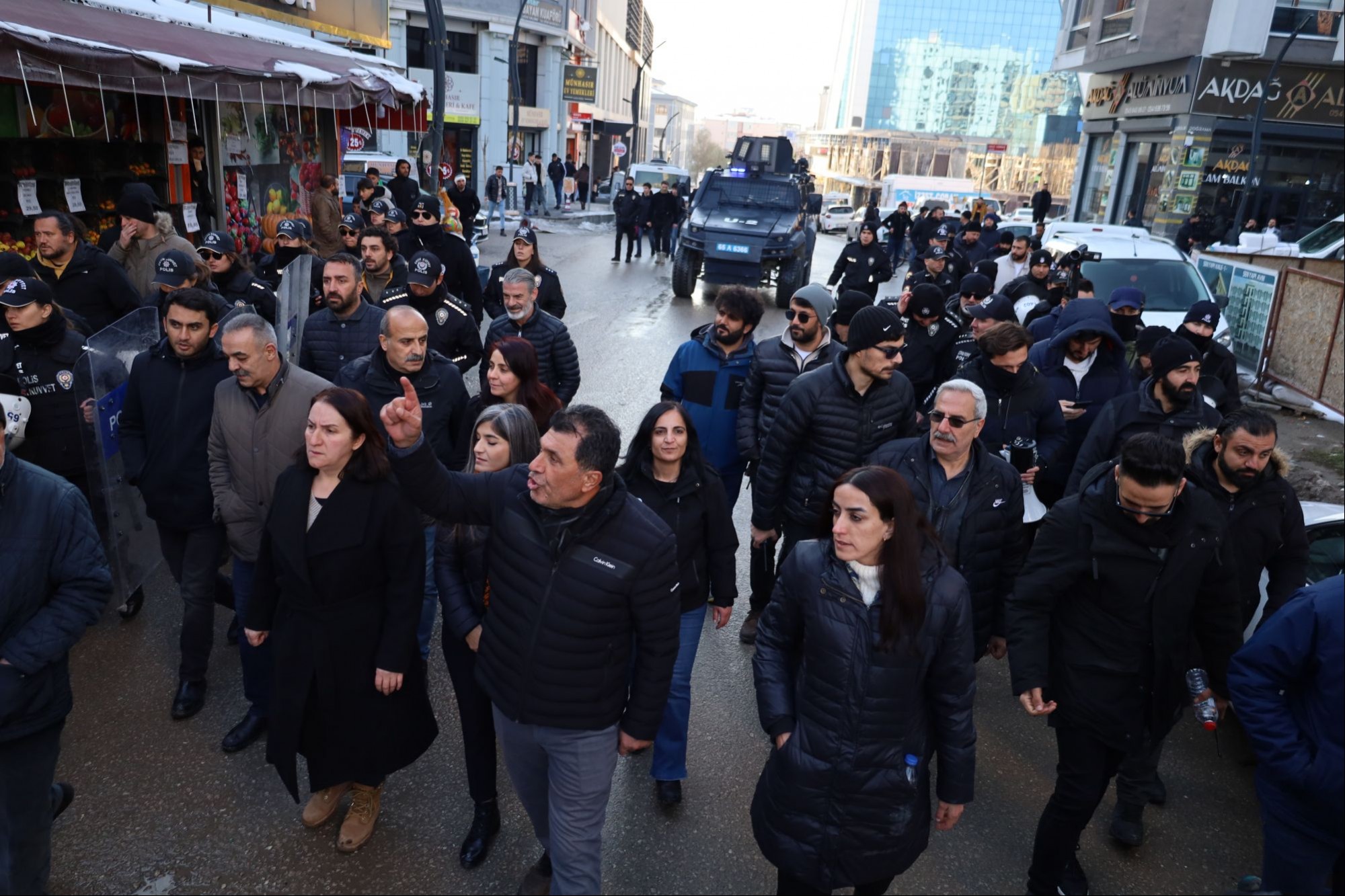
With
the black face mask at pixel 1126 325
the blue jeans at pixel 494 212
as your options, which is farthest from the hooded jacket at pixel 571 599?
the blue jeans at pixel 494 212

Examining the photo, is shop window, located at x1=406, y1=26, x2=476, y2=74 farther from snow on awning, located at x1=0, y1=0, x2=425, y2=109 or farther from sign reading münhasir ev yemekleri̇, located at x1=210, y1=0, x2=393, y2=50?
snow on awning, located at x1=0, y1=0, x2=425, y2=109

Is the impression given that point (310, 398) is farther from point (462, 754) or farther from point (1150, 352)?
point (1150, 352)

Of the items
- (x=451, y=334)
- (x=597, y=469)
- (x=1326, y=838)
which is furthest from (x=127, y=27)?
(x=1326, y=838)

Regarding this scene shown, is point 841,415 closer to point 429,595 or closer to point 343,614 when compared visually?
point 429,595

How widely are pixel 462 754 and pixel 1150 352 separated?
405 centimetres

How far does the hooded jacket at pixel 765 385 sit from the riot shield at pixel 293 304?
9.34ft

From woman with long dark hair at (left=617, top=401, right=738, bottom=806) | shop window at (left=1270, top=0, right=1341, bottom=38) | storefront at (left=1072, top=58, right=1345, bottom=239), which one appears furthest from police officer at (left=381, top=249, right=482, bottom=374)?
shop window at (left=1270, top=0, right=1341, bottom=38)

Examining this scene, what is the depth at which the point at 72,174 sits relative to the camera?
9.28 metres

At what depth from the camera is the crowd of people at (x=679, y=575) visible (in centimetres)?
264

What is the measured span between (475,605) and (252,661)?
1271 millimetres

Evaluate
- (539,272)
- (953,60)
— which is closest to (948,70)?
(953,60)

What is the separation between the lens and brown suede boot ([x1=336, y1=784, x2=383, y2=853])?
3.46 metres

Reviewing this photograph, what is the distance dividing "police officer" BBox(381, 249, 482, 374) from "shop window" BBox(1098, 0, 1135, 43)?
2642cm

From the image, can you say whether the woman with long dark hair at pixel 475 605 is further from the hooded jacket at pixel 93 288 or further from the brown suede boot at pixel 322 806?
the hooded jacket at pixel 93 288
